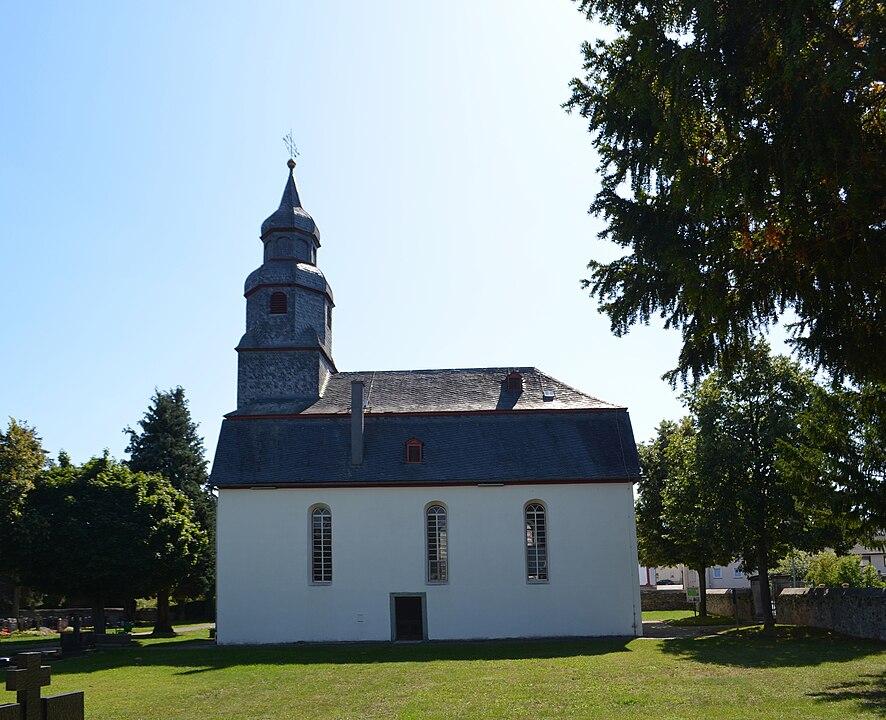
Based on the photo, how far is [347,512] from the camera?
30.2 metres

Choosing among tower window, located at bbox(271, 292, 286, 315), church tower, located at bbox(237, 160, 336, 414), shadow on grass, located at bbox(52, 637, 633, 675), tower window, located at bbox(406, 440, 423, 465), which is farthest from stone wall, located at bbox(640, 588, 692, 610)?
tower window, located at bbox(271, 292, 286, 315)

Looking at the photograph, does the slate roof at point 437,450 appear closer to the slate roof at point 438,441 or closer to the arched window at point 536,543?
the slate roof at point 438,441

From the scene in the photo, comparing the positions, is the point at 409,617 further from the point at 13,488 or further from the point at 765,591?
the point at 13,488

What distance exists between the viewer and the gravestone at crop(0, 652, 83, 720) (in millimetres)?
5789

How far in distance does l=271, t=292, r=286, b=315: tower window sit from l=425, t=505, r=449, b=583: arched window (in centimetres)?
1004

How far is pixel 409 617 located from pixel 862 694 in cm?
1848

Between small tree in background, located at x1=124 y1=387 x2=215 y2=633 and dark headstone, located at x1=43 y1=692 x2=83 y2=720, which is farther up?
small tree in background, located at x1=124 y1=387 x2=215 y2=633

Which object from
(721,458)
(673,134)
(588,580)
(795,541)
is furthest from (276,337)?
(673,134)

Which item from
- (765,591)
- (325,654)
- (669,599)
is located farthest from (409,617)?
(669,599)

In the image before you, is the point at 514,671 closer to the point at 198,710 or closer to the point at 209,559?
the point at 198,710

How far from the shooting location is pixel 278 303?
111ft

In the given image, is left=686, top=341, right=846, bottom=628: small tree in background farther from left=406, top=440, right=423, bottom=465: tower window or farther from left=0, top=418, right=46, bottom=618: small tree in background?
left=0, top=418, right=46, bottom=618: small tree in background

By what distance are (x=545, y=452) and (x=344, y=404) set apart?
7.95m

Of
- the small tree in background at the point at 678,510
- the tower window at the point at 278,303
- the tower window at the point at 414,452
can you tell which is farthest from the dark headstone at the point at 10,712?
the tower window at the point at 278,303
